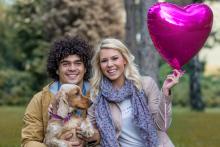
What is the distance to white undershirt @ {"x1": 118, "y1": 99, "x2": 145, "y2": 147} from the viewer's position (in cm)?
598

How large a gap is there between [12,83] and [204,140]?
2391 cm

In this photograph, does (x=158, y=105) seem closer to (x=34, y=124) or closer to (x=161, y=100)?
(x=161, y=100)

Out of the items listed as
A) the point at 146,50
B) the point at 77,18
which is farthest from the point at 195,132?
the point at 77,18

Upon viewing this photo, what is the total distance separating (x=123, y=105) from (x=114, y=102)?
11 centimetres

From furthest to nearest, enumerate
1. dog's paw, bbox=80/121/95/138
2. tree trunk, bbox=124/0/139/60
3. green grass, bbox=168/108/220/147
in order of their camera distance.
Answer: tree trunk, bbox=124/0/139/60 → green grass, bbox=168/108/220/147 → dog's paw, bbox=80/121/95/138

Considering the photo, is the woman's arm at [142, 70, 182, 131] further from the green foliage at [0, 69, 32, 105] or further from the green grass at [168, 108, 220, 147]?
the green foliage at [0, 69, 32, 105]

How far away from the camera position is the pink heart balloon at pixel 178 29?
592 cm

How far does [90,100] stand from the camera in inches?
225

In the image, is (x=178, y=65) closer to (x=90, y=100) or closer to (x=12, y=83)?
(x=90, y=100)

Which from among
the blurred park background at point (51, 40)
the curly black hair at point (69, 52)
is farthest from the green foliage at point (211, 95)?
the curly black hair at point (69, 52)

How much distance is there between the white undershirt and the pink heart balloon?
0.65m

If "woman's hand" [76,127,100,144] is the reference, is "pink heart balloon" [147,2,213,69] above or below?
→ above

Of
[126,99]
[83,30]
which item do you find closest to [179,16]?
[126,99]

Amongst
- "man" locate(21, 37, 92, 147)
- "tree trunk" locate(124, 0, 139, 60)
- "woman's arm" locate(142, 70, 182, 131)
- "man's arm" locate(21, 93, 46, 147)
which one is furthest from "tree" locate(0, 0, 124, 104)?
"woman's arm" locate(142, 70, 182, 131)
